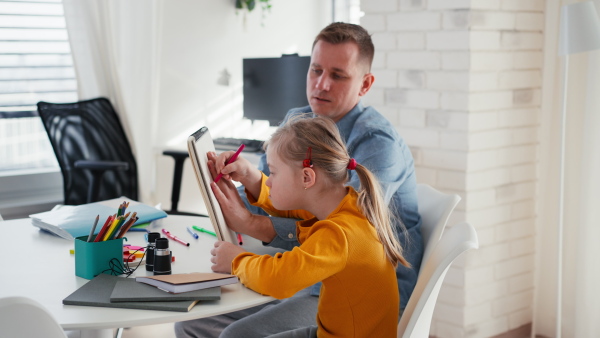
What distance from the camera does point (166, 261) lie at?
158 centimetres

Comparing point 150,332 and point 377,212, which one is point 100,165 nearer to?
point 150,332

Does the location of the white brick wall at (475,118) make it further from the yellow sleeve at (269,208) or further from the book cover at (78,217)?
the book cover at (78,217)

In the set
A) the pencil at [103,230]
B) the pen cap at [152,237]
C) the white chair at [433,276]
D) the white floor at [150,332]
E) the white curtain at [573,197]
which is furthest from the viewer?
the white floor at [150,332]

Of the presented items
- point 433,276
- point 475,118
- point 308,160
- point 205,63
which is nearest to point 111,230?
point 308,160

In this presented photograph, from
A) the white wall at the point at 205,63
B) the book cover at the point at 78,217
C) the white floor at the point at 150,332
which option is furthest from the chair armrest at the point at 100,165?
the book cover at the point at 78,217

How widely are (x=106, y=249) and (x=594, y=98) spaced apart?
193cm

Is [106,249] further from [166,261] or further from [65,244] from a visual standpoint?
[65,244]

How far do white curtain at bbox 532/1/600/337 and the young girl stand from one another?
1.36 meters

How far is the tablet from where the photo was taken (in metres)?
1.63

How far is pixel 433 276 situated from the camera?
4.81 feet

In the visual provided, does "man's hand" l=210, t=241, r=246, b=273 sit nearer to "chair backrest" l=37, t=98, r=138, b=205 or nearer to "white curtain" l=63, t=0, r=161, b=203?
"chair backrest" l=37, t=98, r=138, b=205

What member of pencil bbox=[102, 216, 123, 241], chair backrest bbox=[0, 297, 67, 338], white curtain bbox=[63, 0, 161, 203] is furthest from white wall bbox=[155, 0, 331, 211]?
chair backrest bbox=[0, 297, 67, 338]

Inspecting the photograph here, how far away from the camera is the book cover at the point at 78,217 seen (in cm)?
188

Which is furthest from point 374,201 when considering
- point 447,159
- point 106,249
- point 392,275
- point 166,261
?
point 447,159
